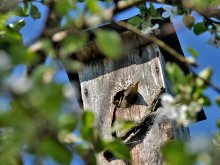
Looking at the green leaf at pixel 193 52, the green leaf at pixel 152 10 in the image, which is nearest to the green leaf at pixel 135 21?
the green leaf at pixel 152 10

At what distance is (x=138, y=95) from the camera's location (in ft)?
6.29

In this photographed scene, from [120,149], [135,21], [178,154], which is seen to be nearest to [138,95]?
[135,21]

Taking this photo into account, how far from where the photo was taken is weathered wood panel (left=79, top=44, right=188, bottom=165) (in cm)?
178

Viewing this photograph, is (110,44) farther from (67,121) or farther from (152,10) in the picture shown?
(152,10)

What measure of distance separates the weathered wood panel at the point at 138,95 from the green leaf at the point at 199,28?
36 cm

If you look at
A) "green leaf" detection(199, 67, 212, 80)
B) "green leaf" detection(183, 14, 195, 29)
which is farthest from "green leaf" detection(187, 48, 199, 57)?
"green leaf" detection(183, 14, 195, 29)

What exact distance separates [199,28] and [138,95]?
1.48 feet

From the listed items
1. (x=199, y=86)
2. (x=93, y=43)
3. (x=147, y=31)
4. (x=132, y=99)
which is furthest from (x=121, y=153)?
(x=93, y=43)

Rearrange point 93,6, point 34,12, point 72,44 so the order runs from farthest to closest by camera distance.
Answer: point 34,12 < point 93,6 < point 72,44

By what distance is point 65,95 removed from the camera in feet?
1.82

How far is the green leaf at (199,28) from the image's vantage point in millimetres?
1535

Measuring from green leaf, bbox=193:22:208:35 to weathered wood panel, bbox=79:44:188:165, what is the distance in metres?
0.36

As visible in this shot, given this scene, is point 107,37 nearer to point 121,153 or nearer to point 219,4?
point 121,153

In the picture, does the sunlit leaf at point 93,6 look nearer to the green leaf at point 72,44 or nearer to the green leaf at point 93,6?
the green leaf at point 93,6
